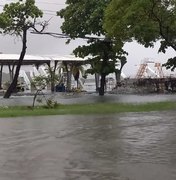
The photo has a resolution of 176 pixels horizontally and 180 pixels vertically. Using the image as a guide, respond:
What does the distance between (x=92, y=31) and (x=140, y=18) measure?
16767 mm

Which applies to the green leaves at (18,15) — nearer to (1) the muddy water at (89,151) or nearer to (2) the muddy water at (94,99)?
(2) the muddy water at (94,99)

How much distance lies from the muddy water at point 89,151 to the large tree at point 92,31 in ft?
94.6

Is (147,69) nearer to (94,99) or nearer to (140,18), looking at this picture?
(94,99)

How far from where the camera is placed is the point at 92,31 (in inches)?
1813

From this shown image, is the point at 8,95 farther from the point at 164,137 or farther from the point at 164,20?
the point at 164,137

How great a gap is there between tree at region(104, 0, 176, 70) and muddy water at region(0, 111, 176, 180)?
1271 centimetres

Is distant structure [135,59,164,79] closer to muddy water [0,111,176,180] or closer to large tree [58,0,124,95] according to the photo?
large tree [58,0,124,95]

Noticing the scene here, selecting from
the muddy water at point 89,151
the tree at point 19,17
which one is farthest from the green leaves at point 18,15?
the muddy water at point 89,151

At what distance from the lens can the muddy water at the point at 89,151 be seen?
841cm

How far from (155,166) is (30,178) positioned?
2.14 meters

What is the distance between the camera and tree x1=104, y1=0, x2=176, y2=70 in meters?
28.7

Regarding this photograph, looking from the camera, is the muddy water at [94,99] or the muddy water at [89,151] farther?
the muddy water at [94,99]

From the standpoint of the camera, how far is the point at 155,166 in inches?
351

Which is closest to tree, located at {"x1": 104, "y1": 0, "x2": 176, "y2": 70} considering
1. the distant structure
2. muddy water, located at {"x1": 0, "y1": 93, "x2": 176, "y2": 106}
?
muddy water, located at {"x1": 0, "y1": 93, "x2": 176, "y2": 106}
